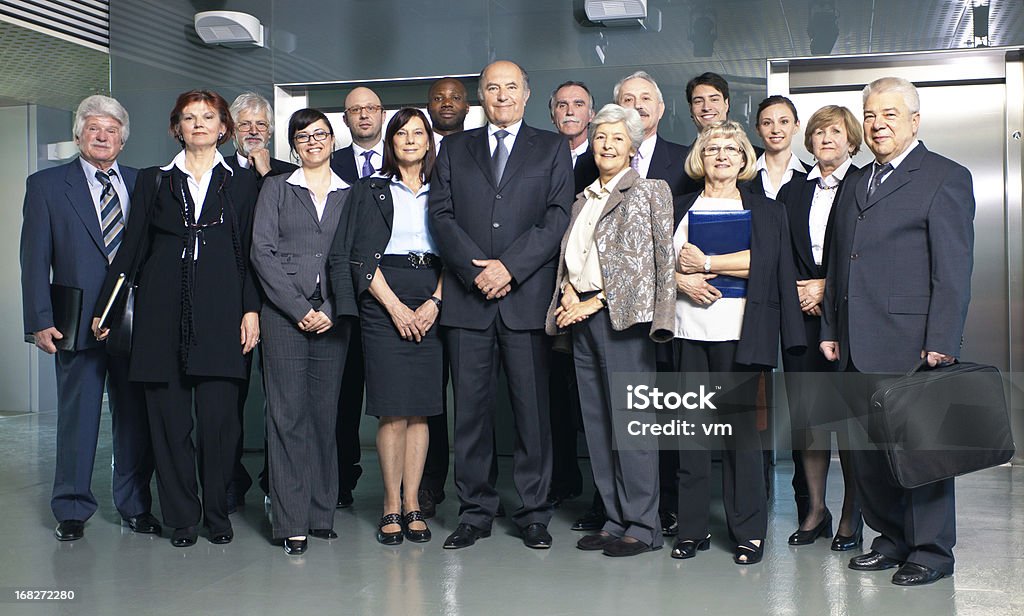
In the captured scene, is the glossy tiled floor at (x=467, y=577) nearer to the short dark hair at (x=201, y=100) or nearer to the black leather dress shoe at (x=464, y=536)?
the black leather dress shoe at (x=464, y=536)

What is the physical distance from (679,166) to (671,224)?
0.79 metres

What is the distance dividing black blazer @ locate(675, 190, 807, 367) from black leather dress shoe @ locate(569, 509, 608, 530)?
114 centimetres

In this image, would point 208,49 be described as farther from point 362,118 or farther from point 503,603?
point 503,603

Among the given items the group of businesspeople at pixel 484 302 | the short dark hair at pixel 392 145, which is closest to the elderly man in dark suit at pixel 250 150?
the group of businesspeople at pixel 484 302

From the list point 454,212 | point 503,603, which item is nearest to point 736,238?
point 454,212

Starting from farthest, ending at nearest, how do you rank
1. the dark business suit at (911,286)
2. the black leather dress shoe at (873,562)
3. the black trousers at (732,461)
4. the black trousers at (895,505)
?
the black trousers at (732,461)
the black leather dress shoe at (873,562)
the black trousers at (895,505)
the dark business suit at (911,286)

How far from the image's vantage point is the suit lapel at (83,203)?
4.36m

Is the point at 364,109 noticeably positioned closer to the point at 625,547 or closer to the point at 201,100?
the point at 201,100

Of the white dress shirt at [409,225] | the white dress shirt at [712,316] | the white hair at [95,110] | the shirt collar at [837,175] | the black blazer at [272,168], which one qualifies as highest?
the white hair at [95,110]

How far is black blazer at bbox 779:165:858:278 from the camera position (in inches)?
156

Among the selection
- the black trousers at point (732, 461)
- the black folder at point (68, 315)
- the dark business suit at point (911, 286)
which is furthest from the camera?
the black folder at point (68, 315)

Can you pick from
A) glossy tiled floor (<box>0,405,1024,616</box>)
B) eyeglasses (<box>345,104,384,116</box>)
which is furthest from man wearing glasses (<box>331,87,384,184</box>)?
glossy tiled floor (<box>0,405,1024,616</box>)

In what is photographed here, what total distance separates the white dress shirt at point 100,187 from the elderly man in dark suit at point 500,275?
58.5 inches

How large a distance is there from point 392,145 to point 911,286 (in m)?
2.11
